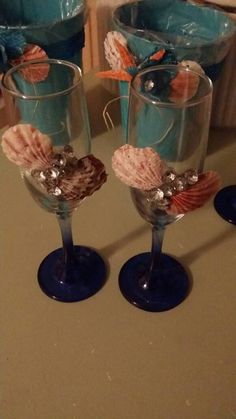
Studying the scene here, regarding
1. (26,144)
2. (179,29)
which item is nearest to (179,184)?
(26,144)

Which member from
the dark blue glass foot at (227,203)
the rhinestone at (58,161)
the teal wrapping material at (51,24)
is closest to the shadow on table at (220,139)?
the dark blue glass foot at (227,203)

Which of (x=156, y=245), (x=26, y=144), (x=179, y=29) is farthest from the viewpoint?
(x=179, y=29)

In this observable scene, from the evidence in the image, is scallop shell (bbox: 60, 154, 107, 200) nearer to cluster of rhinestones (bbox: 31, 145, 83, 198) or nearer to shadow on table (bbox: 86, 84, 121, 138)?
cluster of rhinestones (bbox: 31, 145, 83, 198)

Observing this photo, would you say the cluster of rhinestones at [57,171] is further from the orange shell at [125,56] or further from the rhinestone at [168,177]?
the orange shell at [125,56]

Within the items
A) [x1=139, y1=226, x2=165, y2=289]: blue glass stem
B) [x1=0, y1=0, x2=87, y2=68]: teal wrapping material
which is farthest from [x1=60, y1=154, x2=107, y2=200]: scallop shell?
[x1=0, y1=0, x2=87, y2=68]: teal wrapping material

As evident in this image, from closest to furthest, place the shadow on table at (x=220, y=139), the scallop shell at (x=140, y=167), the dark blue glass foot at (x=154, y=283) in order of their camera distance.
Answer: the scallop shell at (x=140, y=167), the dark blue glass foot at (x=154, y=283), the shadow on table at (x=220, y=139)

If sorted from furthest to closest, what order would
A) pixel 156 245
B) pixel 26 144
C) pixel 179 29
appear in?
pixel 179 29, pixel 156 245, pixel 26 144

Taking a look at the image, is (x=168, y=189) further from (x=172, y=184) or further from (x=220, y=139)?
(x=220, y=139)
